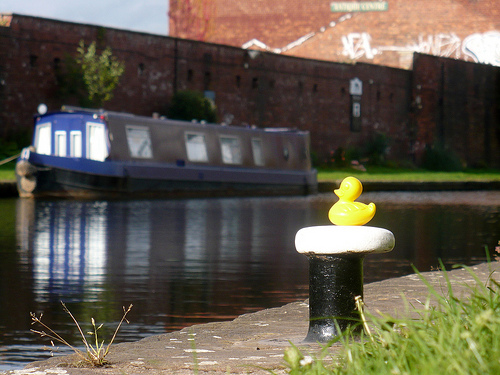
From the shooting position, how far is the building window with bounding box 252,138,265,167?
26.7 metres

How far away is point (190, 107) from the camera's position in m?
31.7

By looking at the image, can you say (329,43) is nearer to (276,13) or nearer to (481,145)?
(276,13)

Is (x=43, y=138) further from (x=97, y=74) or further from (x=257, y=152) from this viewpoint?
(x=257, y=152)

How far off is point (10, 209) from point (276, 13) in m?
34.2

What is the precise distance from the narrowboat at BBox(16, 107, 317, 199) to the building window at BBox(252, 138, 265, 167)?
0.03 m

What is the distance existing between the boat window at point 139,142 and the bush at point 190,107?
8203mm

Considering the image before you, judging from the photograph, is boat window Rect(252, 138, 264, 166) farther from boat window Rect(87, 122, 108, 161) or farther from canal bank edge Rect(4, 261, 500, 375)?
canal bank edge Rect(4, 261, 500, 375)

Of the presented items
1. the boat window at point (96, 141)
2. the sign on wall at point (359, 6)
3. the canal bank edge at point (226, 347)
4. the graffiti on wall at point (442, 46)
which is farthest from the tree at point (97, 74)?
the canal bank edge at point (226, 347)

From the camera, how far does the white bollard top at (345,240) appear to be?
14.4ft

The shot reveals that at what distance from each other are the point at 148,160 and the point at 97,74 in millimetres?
6198

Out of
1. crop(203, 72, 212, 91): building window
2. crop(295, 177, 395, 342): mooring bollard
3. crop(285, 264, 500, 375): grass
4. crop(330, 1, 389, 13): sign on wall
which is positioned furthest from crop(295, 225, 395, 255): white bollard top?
crop(330, 1, 389, 13): sign on wall

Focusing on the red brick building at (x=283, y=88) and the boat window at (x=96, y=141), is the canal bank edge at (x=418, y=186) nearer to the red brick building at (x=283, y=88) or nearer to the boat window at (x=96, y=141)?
the red brick building at (x=283, y=88)

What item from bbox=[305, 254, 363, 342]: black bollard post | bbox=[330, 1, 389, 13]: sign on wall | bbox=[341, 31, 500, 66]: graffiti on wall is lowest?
bbox=[305, 254, 363, 342]: black bollard post

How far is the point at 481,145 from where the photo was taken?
159ft
